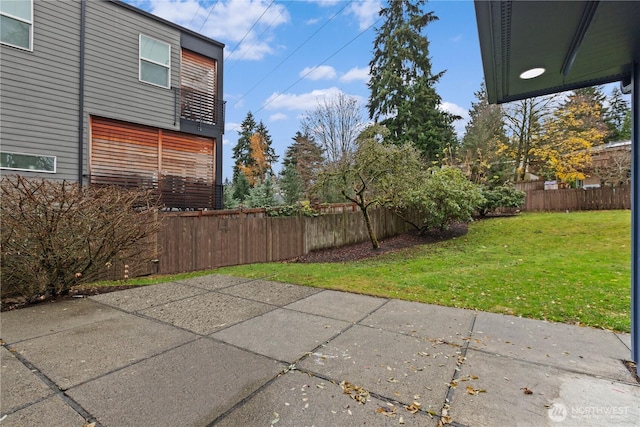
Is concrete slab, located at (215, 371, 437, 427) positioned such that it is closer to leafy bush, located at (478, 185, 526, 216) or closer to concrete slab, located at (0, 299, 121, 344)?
concrete slab, located at (0, 299, 121, 344)

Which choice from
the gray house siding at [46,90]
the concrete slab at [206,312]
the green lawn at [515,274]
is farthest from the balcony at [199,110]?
the concrete slab at [206,312]

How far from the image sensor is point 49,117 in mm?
7414

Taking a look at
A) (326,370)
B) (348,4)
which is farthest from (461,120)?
(326,370)

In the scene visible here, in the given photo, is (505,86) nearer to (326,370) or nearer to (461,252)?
(326,370)

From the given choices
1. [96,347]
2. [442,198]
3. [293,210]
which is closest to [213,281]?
[96,347]

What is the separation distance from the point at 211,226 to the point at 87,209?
A: 3.37 metres

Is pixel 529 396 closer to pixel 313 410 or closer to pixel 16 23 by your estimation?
pixel 313 410

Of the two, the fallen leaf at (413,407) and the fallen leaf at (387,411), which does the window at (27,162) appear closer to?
the fallen leaf at (387,411)

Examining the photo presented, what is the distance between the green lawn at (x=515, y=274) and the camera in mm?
4238

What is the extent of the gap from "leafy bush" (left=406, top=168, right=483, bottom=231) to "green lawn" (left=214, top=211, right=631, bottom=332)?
0.96 metres

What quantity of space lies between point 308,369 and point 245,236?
6.32 m

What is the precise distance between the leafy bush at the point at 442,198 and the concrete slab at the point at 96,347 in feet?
27.7

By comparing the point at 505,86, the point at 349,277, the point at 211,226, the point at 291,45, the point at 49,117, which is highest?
the point at 291,45

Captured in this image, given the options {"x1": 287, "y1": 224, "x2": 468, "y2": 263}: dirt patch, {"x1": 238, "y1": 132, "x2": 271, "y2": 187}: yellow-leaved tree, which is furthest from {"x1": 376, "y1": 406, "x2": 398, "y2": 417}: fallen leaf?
{"x1": 238, "y1": 132, "x2": 271, "y2": 187}: yellow-leaved tree
